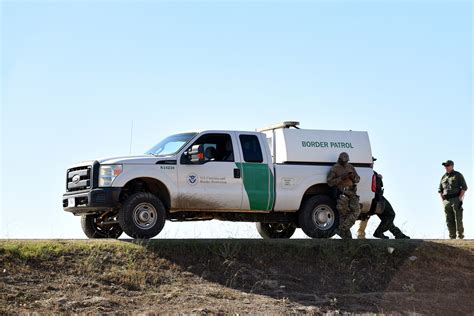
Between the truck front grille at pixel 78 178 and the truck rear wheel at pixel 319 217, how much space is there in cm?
433

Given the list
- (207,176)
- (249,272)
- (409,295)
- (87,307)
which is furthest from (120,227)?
(409,295)

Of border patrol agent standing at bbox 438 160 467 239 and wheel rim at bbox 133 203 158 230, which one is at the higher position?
border patrol agent standing at bbox 438 160 467 239

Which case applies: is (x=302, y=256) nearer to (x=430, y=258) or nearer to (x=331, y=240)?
(x=331, y=240)

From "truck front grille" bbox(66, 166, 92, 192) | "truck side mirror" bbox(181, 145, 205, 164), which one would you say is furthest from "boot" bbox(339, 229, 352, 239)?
"truck front grille" bbox(66, 166, 92, 192)

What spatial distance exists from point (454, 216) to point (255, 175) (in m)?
5.81

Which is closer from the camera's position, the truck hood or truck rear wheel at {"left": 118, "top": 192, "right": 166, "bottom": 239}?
truck rear wheel at {"left": 118, "top": 192, "right": 166, "bottom": 239}

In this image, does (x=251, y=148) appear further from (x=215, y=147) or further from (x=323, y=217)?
(x=323, y=217)

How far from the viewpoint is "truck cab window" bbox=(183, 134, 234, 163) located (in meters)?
17.3

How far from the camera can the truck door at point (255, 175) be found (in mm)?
17672

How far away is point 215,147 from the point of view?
17828mm

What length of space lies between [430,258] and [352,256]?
1.72 m

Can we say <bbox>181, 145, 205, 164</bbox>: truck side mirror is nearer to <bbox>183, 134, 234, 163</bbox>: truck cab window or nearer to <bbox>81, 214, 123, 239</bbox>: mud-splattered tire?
<bbox>183, 134, 234, 163</bbox>: truck cab window

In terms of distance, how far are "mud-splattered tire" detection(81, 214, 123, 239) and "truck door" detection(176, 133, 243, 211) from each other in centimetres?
173

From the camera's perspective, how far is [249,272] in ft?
52.1
